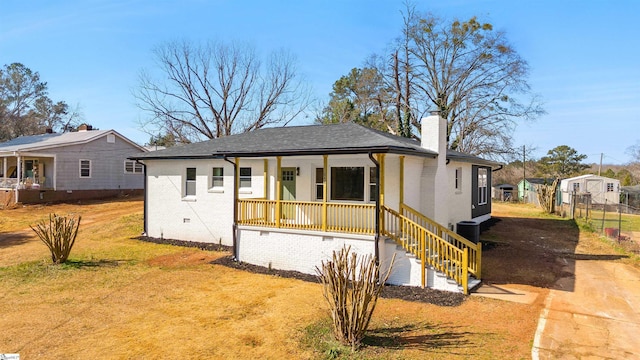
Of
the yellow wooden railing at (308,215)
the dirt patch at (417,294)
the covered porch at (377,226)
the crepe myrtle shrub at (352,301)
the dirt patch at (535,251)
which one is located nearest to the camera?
the crepe myrtle shrub at (352,301)

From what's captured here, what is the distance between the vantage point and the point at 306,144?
36.2 feet

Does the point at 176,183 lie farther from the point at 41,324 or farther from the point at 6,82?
the point at 6,82

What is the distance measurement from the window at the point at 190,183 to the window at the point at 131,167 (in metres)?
17.9

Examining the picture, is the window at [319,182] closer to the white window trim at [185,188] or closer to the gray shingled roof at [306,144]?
the gray shingled roof at [306,144]

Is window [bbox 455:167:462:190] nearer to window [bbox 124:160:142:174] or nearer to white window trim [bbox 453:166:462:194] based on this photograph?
white window trim [bbox 453:166:462:194]

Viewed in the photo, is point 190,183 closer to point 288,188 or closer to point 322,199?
point 288,188

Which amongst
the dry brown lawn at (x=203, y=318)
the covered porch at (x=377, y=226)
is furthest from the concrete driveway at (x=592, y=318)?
the covered porch at (x=377, y=226)

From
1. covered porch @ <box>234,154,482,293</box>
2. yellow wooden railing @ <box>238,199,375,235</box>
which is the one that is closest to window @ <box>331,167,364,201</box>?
covered porch @ <box>234,154,482,293</box>

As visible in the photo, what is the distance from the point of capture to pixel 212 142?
643 inches

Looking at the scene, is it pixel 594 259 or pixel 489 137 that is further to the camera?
pixel 489 137

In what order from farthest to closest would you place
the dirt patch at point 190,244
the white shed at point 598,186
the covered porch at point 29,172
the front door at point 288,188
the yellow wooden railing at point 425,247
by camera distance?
the white shed at point 598,186 → the covered porch at point 29,172 → the dirt patch at point 190,244 → the front door at point 288,188 → the yellow wooden railing at point 425,247

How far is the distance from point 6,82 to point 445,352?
5949cm

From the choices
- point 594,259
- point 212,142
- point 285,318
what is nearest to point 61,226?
point 212,142

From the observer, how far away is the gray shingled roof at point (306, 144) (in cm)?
955
